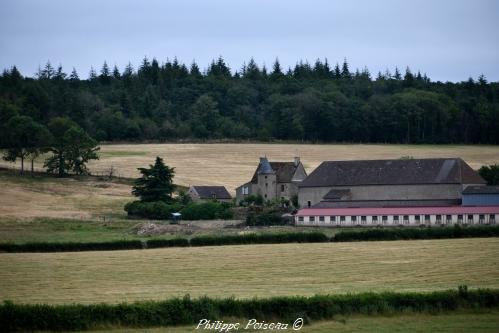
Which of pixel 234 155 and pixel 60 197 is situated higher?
pixel 234 155

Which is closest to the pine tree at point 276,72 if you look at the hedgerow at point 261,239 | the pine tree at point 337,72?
the pine tree at point 337,72

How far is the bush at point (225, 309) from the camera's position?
27297 millimetres

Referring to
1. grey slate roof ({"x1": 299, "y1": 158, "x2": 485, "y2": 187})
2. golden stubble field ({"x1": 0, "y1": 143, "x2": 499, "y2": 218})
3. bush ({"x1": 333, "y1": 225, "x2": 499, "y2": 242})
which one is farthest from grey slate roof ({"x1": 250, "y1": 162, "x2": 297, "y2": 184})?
bush ({"x1": 333, "y1": 225, "x2": 499, "y2": 242})

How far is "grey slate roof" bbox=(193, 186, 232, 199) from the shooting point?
78188mm

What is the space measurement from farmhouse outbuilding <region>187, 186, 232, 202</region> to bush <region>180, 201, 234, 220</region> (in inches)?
255

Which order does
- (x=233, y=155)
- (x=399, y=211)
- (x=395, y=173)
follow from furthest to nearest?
(x=233, y=155) < (x=395, y=173) < (x=399, y=211)

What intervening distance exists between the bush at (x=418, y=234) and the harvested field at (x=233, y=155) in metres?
31.1

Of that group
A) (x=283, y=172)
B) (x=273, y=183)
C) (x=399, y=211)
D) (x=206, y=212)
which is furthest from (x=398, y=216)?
(x=283, y=172)

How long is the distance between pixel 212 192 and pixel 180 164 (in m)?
21.1

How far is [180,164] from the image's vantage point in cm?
9950

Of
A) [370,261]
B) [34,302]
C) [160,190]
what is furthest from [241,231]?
[34,302]

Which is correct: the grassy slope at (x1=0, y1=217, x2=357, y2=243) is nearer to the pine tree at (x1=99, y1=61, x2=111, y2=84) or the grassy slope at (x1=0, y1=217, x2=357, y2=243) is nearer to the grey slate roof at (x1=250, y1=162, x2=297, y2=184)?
the grey slate roof at (x1=250, y1=162, x2=297, y2=184)

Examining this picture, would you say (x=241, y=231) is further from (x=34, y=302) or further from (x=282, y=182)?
(x=34, y=302)

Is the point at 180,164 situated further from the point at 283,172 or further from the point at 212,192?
the point at 283,172
